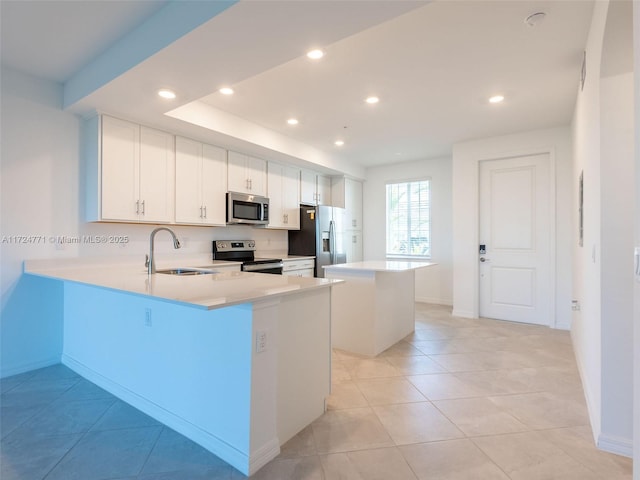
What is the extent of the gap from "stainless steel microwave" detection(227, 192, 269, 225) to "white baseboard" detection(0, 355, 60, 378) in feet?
7.10

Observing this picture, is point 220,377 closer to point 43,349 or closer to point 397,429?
point 397,429

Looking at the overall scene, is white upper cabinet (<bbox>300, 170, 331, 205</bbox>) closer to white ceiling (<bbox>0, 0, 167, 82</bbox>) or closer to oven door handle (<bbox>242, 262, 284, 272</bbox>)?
oven door handle (<bbox>242, 262, 284, 272</bbox>)

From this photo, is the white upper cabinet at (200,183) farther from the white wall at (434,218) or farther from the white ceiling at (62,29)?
the white wall at (434,218)

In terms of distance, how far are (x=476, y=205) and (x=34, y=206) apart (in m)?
5.09

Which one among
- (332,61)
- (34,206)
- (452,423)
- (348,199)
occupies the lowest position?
(452,423)

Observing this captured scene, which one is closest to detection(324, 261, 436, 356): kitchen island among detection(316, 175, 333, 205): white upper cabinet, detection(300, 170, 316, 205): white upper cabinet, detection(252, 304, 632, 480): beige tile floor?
detection(252, 304, 632, 480): beige tile floor

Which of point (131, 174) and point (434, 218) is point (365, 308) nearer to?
point (131, 174)

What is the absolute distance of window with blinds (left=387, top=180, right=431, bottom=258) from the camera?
597 cm

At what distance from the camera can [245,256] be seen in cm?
461

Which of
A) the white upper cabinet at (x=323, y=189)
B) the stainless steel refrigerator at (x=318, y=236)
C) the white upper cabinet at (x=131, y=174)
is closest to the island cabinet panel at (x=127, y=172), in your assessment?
the white upper cabinet at (x=131, y=174)

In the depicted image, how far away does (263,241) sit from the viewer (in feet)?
16.6

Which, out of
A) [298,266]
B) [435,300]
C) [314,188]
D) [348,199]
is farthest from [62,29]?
[435,300]

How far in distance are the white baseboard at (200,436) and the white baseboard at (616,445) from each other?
1788 mm

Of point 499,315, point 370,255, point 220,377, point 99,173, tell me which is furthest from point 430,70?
point 370,255
